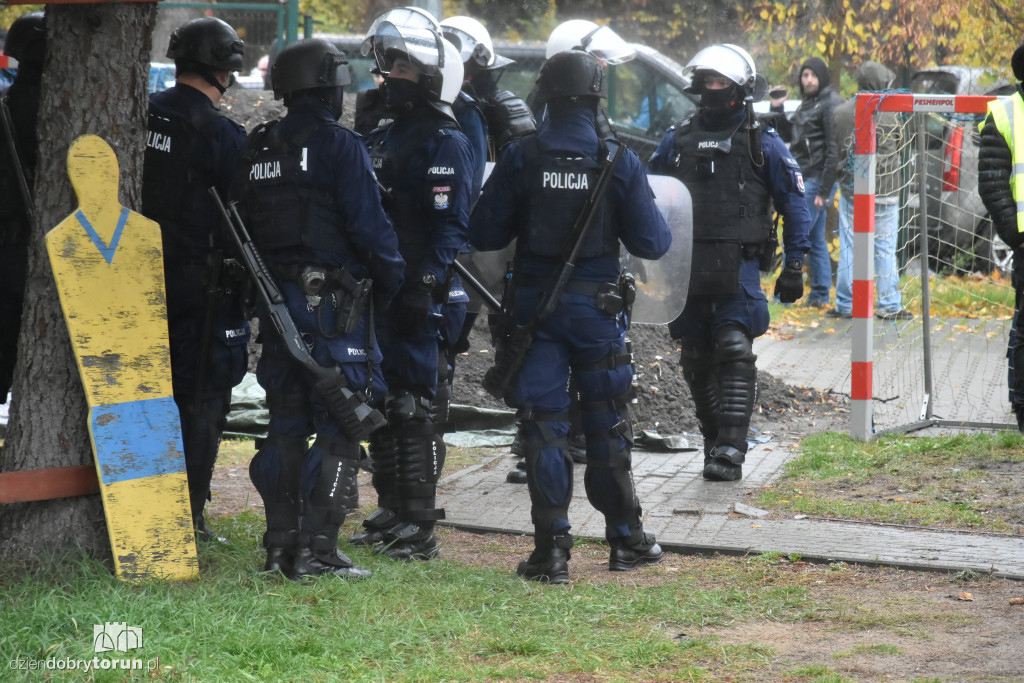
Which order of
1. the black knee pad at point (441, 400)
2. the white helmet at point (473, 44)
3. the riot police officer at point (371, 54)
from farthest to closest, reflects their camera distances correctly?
the white helmet at point (473, 44) → the black knee pad at point (441, 400) → the riot police officer at point (371, 54)

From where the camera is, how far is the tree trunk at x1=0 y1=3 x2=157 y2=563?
4.52m

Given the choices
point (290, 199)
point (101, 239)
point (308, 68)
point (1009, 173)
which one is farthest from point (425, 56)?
point (1009, 173)

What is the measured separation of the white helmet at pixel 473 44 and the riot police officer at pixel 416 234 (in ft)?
3.03

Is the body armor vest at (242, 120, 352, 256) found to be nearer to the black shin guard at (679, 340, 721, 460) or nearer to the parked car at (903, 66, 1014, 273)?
the black shin guard at (679, 340, 721, 460)

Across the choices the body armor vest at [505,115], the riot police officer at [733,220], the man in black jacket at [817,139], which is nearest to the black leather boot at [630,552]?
the riot police officer at [733,220]

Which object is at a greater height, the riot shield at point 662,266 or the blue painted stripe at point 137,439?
the riot shield at point 662,266

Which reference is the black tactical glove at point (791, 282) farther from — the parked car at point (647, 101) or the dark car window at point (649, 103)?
the dark car window at point (649, 103)

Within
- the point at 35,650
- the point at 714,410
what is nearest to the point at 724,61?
the point at 714,410

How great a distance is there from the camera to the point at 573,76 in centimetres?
482

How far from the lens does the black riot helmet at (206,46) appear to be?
200 inches

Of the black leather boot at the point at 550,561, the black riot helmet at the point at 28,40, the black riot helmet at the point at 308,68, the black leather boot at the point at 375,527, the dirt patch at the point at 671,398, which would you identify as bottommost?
the dirt patch at the point at 671,398

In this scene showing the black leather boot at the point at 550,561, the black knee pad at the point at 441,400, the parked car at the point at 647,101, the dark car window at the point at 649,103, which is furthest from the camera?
the dark car window at the point at 649,103

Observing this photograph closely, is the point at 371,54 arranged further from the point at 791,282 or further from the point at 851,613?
Answer: the point at 851,613

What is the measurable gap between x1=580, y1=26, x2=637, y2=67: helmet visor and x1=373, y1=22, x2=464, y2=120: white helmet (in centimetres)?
162
